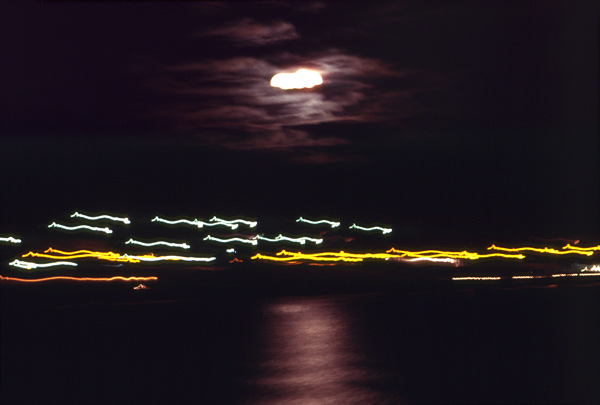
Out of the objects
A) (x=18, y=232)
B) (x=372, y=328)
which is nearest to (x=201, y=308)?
(x=372, y=328)

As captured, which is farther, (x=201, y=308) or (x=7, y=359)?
(x=201, y=308)

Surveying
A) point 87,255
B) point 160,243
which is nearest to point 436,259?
point 160,243

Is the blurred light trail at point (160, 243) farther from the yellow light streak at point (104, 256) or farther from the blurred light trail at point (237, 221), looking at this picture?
the blurred light trail at point (237, 221)

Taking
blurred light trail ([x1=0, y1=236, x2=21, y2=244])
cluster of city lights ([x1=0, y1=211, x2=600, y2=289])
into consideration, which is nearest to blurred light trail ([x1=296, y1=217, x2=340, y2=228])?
cluster of city lights ([x1=0, y1=211, x2=600, y2=289])

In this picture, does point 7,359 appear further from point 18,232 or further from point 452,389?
point 18,232

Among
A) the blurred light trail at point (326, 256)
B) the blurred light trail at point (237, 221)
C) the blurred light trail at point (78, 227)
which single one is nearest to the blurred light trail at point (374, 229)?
the blurred light trail at point (326, 256)

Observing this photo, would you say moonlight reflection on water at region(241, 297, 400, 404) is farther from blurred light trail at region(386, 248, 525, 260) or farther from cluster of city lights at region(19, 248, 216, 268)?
blurred light trail at region(386, 248, 525, 260)

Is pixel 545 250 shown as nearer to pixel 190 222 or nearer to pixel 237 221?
pixel 237 221
